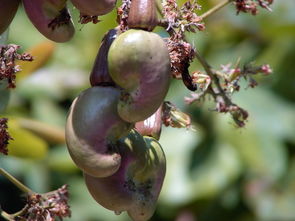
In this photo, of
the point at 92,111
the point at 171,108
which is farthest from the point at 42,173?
the point at 92,111

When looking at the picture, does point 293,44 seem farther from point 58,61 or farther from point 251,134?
point 58,61

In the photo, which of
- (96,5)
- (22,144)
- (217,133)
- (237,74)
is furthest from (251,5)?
(217,133)

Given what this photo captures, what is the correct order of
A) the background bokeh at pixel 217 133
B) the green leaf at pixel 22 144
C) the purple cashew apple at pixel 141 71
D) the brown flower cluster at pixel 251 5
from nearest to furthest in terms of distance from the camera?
1. the purple cashew apple at pixel 141 71
2. the brown flower cluster at pixel 251 5
3. the green leaf at pixel 22 144
4. the background bokeh at pixel 217 133

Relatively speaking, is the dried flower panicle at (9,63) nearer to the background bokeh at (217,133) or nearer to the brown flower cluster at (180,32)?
the brown flower cluster at (180,32)

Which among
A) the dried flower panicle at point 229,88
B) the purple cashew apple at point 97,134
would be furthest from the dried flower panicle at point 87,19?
the dried flower panicle at point 229,88

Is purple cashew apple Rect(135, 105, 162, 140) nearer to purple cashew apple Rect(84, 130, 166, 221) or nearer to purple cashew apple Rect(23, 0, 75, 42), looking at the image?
purple cashew apple Rect(84, 130, 166, 221)
